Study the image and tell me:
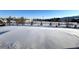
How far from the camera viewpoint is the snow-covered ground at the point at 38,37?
242 centimetres

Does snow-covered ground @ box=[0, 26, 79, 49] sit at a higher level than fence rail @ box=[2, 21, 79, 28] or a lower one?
lower

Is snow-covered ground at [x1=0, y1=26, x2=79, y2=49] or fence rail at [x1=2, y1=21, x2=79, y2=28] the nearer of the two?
snow-covered ground at [x1=0, y1=26, x2=79, y2=49]

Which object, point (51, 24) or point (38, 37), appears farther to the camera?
point (51, 24)

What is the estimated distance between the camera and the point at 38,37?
2.51 metres

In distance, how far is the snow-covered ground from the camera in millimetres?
2424

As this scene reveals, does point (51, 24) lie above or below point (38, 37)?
above

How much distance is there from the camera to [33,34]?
252 cm

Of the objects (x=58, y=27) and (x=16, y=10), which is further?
(x=58, y=27)
